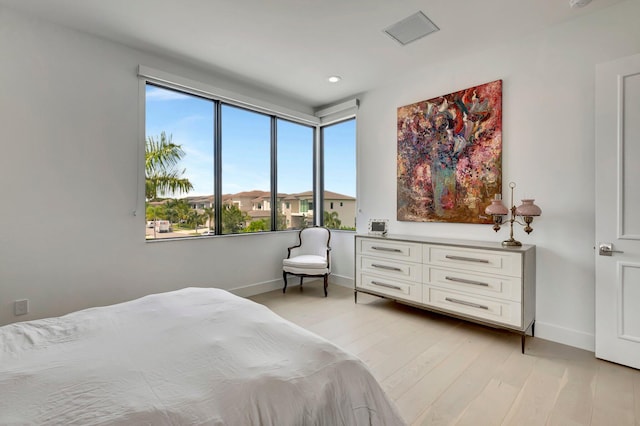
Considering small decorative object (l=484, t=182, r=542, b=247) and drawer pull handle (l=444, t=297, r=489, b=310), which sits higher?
small decorative object (l=484, t=182, r=542, b=247)

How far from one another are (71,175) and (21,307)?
1.16m

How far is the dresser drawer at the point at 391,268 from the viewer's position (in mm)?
3162

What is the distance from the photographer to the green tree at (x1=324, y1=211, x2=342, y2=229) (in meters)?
4.73

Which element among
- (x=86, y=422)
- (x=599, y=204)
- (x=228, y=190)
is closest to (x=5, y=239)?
(x=228, y=190)

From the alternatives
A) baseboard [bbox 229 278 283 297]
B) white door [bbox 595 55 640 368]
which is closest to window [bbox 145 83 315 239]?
baseboard [bbox 229 278 283 297]

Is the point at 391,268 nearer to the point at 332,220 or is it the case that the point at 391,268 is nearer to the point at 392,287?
the point at 392,287

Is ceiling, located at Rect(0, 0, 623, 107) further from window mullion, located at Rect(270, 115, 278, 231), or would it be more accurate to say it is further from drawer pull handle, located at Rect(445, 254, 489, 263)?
drawer pull handle, located at Rect(445, 254, 489, 263)

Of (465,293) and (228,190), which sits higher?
(228,190)

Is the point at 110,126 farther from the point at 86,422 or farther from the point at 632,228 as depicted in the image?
the point at 632,228

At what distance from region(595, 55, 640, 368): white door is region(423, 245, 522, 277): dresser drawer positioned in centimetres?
57

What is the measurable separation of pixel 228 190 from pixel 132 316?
2479mm

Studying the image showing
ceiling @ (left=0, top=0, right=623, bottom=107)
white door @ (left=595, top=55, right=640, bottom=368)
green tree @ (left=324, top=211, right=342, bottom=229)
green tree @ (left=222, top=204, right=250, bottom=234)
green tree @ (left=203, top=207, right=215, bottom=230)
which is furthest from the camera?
green tree @ (left=324, top=211, right=342, bottom=229)

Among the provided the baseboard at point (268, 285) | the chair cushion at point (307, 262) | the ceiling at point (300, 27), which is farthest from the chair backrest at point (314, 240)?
the ceiling at point (300, 27)

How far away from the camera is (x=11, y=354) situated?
3.88 ft
